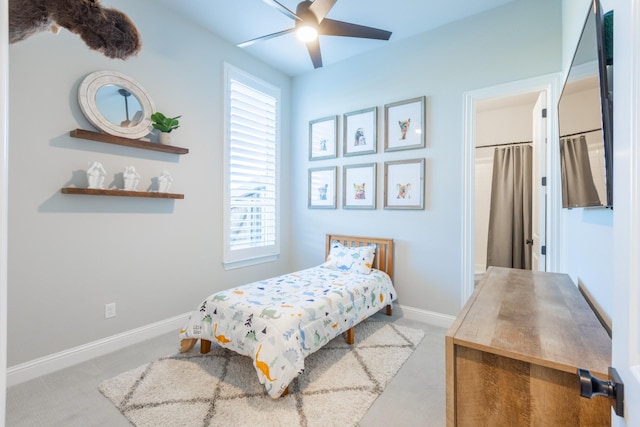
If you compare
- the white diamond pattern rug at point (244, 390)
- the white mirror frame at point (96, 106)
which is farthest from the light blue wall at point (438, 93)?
the white mirror frame at point (96, 106)

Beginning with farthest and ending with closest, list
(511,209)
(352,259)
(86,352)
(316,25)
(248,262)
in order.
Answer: (511,209) → (248,262) → (352,259) → (86,352) → (316,25)

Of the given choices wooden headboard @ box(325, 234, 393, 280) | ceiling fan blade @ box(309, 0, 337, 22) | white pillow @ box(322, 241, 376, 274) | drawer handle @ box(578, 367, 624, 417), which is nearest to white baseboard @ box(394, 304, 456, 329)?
wooden headboard @ box(325, 234, 393, 280)

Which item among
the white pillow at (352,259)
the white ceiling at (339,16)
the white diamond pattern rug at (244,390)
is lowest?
the white diamond pattern rug at (244,390)

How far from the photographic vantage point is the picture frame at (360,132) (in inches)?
137

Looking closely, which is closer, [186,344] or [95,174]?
[95,174]

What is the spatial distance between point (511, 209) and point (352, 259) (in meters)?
2.89

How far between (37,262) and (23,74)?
129 cm

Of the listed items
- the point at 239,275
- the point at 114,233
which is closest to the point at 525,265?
the point at 239,275

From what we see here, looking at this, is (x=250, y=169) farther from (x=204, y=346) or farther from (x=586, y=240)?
(x=586, y=240)

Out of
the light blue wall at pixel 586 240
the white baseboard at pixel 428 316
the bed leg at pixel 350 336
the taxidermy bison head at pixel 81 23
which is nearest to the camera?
the taxidermy bison head at pixel 81 23

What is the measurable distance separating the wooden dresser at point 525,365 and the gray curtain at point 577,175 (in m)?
0.50

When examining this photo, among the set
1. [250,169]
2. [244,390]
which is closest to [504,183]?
[250,169]

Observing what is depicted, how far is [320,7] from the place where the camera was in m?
2.10

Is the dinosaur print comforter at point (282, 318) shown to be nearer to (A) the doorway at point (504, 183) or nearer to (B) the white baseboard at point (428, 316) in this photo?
(B) the white baseboard at point (428, 316)
